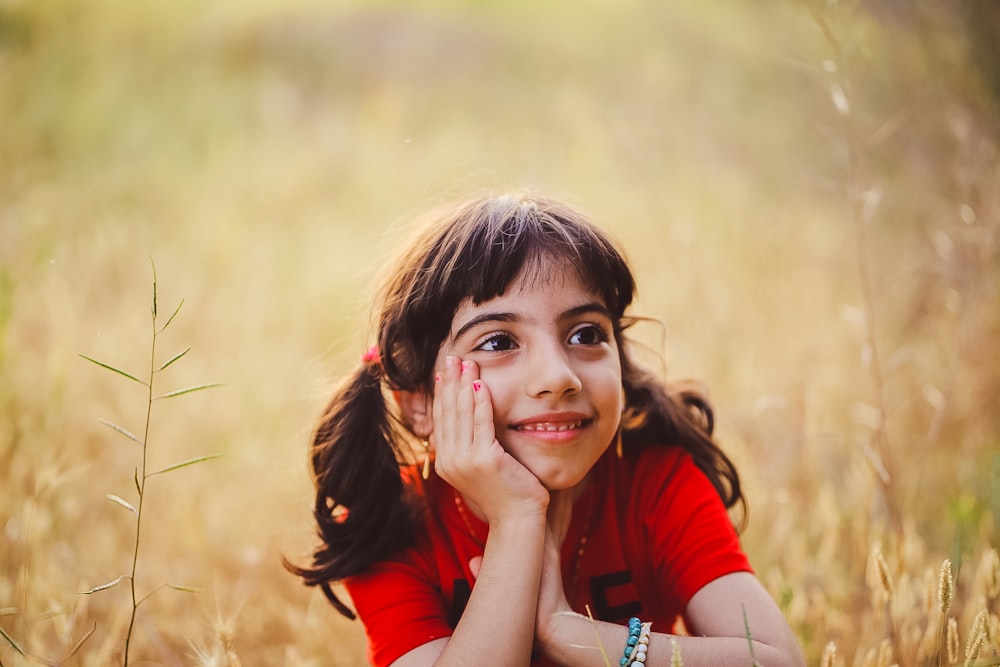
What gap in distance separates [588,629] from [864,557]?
4.75 ft

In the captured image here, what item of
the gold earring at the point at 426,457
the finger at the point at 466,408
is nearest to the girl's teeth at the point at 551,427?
the finger at the point at 466,408

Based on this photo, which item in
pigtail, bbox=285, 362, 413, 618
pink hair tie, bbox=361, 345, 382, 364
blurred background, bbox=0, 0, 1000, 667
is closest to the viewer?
pigtail, bbox=285, 362, 413, 618

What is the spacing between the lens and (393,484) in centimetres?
209

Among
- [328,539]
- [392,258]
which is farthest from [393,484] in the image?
[392,258]

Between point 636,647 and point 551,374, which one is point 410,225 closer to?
point 551,374

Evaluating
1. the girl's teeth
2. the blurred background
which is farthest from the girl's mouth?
the blurred background

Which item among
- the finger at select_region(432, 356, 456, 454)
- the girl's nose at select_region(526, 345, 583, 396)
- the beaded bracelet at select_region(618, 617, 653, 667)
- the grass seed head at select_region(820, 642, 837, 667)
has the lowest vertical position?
the beaded bracelet at select_region(618, 617, 653, 667)

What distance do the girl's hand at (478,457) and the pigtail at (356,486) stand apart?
0.89ft

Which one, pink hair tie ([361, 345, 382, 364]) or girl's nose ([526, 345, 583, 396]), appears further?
pink hair tie ([361, 345, 382, 364])

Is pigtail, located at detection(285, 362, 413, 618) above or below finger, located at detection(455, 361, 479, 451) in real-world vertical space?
below

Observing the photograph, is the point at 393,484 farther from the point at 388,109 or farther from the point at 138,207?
the point at 388,109

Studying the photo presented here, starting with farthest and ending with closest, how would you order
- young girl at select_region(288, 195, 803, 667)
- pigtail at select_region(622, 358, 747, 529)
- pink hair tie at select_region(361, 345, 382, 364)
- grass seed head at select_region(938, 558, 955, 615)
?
pigtail at select_region(622, 358, 747, 529)
pink hair tie at select_region(361, 345, 382, 364)
young girl at select_region(288, 195, 803, 667)
grass seed head at select_region(938, 558, 955, 615)

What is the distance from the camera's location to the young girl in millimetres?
1720

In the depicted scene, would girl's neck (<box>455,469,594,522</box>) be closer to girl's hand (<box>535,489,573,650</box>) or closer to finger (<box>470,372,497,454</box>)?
girl's hand (<box>535,489,573,650</box>)
